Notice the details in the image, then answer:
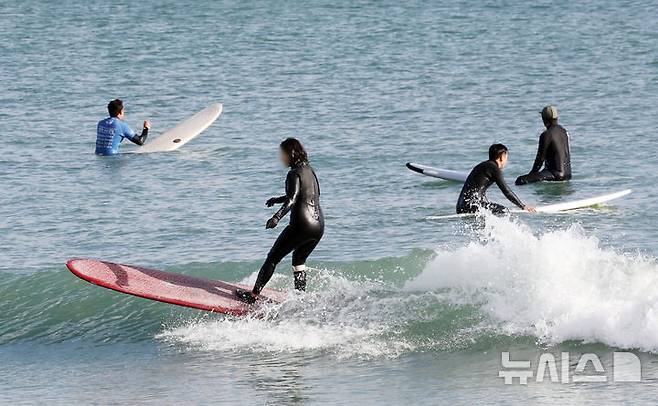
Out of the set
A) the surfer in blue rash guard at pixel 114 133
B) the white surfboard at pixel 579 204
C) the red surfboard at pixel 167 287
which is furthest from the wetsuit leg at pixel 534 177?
the red surfboard at pixel 167 287

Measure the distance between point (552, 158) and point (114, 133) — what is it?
715cm

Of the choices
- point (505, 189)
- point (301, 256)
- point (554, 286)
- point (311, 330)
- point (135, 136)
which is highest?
point (135, 136)

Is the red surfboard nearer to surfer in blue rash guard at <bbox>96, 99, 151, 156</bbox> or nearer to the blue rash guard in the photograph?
surfer in blue rash guard at <bbox>96, 99, 151, 156</bbox>

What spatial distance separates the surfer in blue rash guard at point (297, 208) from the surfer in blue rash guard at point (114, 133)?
29.6 ft

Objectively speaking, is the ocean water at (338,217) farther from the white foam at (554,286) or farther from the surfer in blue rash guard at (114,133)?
the surfer in blue rash guard at (114,133)

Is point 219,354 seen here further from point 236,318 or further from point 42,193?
point 42,193

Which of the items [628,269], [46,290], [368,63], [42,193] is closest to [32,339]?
[46,290]

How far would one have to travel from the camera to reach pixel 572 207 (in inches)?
712

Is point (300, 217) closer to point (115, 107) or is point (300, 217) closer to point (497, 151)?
point (497, 151)

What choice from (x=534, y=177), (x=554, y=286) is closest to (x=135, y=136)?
(x=534, y=177)

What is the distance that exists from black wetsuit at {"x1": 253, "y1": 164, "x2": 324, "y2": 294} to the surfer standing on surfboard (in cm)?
743

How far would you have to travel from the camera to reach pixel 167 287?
1302cm

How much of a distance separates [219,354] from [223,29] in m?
30.3

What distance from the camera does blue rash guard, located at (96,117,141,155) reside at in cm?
2205
